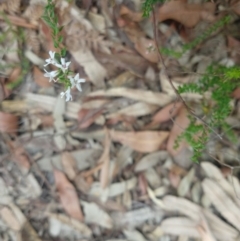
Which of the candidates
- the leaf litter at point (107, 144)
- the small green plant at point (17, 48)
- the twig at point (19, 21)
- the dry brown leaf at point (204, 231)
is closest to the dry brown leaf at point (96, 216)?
the leaf litter at point (107, 144)

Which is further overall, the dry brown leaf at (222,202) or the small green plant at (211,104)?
the dry brown leaf at (222,202)

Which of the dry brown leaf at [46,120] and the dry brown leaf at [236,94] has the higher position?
the dry brown leaf at [46,120]

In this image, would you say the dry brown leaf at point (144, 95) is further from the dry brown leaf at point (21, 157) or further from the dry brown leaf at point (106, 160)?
the dry brown leaf at point (21, 157)

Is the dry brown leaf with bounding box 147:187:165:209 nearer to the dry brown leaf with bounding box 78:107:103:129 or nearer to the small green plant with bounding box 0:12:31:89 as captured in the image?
the dry brown leaf with bounding box 78:107:103:129

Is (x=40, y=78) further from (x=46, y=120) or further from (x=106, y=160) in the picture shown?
(x=106, y=160)

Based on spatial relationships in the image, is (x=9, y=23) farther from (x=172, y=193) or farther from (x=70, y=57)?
(x=172, y=193)

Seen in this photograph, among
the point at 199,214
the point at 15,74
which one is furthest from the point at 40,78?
the point at 199,214
